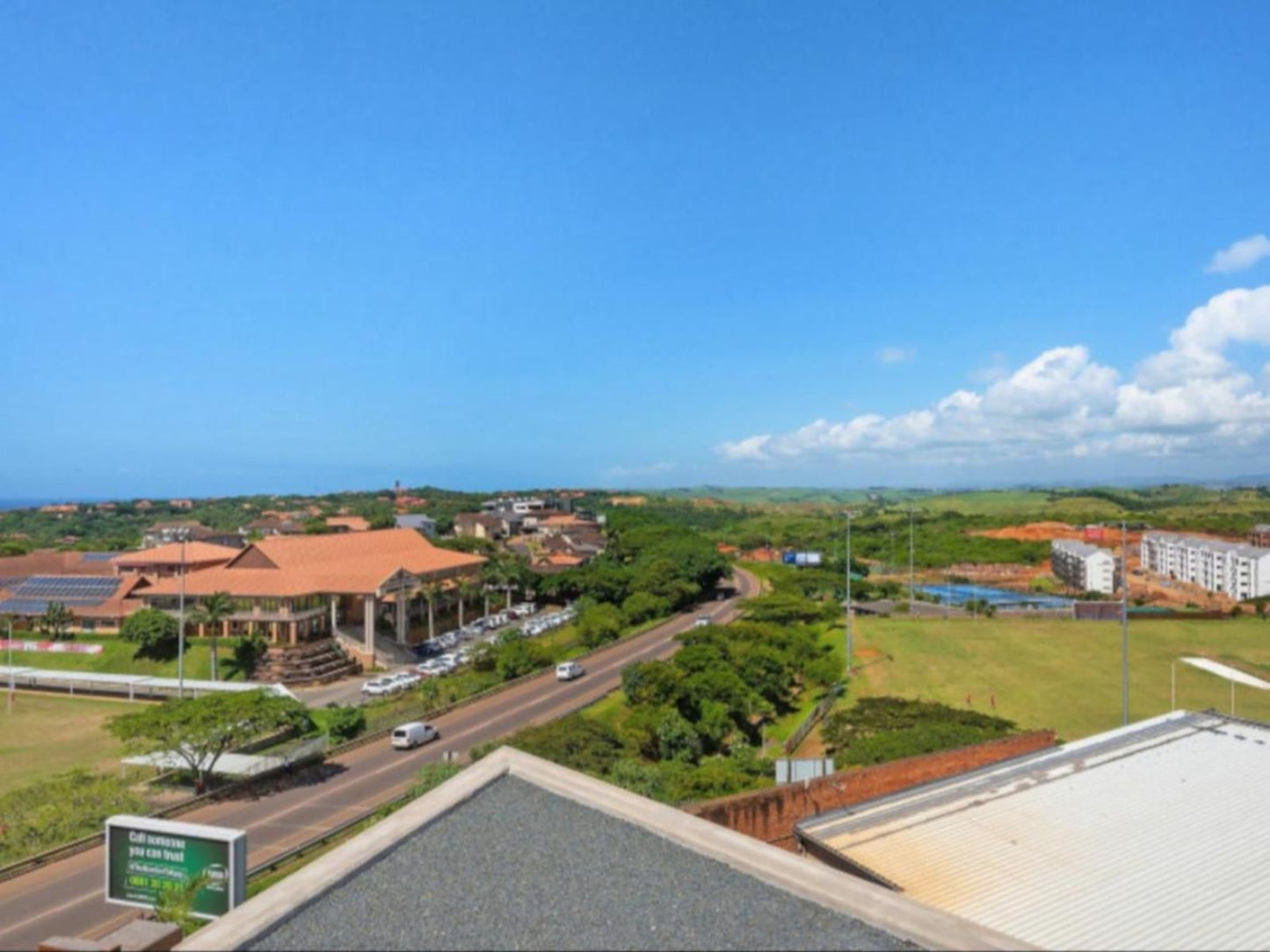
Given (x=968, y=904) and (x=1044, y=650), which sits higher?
(x=968, y=904)

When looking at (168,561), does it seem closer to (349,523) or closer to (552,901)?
(349,523)

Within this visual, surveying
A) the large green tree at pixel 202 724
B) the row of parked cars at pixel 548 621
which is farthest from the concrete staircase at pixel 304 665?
the large green tree at pixel 202 724

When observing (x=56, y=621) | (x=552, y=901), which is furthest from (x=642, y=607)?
(x=552, y=901)

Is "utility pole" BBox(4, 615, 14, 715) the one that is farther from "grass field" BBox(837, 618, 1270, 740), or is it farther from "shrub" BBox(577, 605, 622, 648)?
"grass field" BBox(837, 618, 1270, 740)

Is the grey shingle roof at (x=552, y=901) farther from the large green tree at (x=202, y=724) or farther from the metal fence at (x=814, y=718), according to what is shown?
the metal fence at (x=814, y=718)

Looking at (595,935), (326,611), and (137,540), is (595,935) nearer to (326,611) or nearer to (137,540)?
(326,611)

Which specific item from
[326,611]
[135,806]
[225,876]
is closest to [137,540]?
[326,611]
